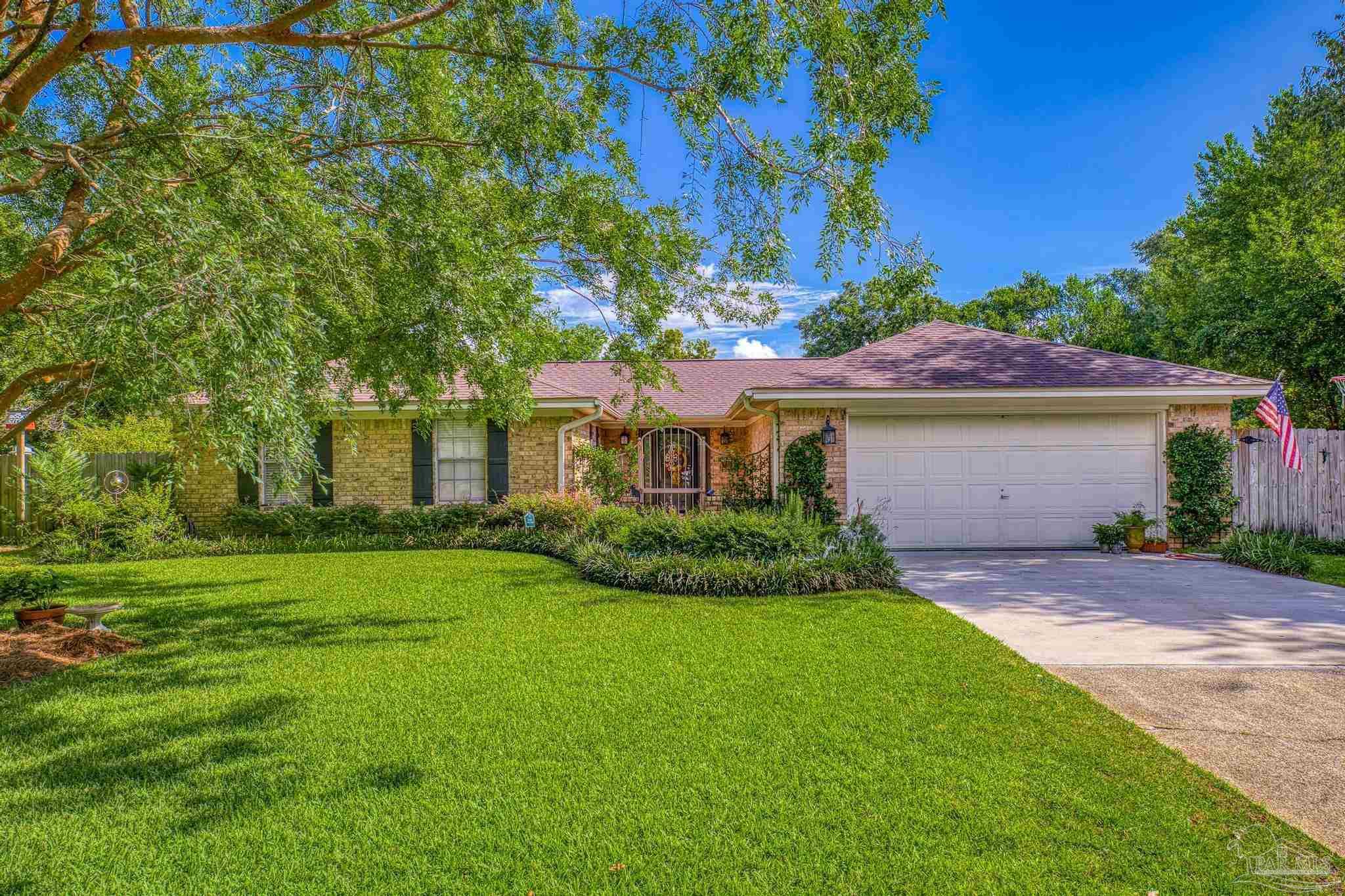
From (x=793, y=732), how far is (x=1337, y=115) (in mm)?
23216

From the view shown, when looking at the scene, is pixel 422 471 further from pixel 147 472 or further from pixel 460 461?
pixel 147 472

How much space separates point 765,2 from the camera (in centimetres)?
484

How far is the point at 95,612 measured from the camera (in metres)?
5.85

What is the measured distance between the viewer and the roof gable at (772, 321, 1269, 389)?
10.6 metres

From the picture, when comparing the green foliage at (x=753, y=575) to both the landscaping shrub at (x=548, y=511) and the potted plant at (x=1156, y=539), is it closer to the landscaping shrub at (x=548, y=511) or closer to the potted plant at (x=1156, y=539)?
the landscaping shrub at (x=548, y=511)

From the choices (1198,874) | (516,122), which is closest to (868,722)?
(1198,874)

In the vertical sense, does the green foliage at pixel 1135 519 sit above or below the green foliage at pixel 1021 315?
below

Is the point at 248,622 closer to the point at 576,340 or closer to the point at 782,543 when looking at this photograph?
the point at 576,340

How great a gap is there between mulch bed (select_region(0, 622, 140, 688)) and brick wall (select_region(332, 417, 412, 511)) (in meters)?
6.58

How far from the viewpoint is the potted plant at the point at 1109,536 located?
10.6 meters

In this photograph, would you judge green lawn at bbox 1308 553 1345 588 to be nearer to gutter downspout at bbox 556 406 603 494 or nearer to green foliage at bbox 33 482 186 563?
gutter downspout at bbox 556 406 603 494

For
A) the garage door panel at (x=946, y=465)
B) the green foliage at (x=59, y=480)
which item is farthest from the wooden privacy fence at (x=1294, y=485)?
the green foliage at (x=59, y=480)

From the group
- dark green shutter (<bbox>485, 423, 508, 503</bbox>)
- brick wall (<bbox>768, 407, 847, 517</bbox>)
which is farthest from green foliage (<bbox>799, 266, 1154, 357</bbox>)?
dark green shutter (<bbox>485, 423, 508, 503</bbox>)

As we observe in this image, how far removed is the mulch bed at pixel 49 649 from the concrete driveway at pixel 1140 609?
764cm
